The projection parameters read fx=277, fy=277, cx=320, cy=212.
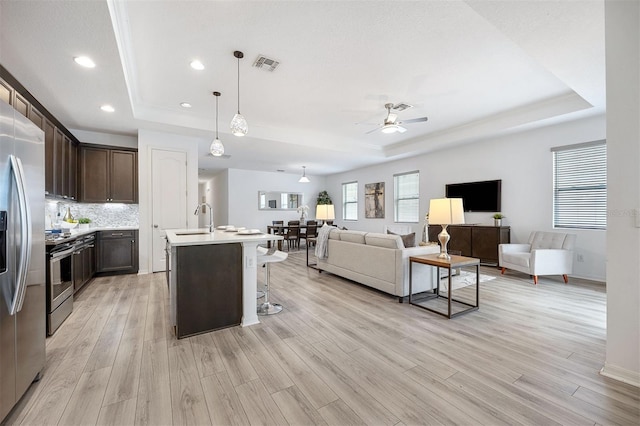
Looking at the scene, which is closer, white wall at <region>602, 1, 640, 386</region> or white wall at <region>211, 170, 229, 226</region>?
white wall at <region>602, 1, 640, 386</region>

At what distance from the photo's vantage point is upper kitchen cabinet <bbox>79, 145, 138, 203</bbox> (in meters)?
4.80

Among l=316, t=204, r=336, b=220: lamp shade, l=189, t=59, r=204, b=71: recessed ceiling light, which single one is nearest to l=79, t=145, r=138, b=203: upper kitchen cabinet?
l=189, t=59, r=204, b=71: recessed ceiling light

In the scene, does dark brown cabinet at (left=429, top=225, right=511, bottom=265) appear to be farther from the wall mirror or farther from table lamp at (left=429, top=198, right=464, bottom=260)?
the wall mirror

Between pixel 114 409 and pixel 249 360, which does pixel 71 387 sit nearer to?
pixel 114 409

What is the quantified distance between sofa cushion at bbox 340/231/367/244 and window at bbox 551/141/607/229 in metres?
3.64

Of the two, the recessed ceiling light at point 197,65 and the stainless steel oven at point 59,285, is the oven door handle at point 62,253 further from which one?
the recessed ceiling light at point 197,65

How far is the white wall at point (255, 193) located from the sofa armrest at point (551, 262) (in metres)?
7.58

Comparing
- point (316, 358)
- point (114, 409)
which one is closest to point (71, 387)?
point (114, 409)

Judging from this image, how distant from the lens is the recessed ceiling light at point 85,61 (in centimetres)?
270

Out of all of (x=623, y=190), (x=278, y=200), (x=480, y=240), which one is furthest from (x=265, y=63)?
(x=278, y=200)

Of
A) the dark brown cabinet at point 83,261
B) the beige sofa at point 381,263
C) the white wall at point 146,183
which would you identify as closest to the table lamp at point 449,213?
the beige sofa at point 381,263

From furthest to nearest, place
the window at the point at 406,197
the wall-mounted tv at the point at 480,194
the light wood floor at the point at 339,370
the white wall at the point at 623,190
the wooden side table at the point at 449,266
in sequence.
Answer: the window at the point at 406,197 < the wall-mounted tv at the point at 480,194 < the wooden side table at the point at 449,266 < the white wall at the point at 623,190 < the light wood floor at the point at 339,370

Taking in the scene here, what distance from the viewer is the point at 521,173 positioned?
5305 mm

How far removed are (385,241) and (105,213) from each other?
5080mm
